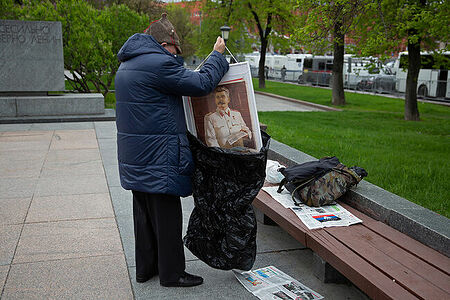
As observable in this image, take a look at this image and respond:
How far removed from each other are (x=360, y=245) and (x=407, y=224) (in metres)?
0.48

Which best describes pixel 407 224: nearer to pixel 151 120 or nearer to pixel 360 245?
pixel 360 245

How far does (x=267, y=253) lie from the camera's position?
14.3 feet

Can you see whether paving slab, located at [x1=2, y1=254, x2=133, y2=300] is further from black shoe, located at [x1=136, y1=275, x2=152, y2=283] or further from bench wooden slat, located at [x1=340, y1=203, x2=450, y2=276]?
bench wooden slat, located at [x1=340, y1=203, x2=450, y2=276]

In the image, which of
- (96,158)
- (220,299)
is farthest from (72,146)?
(220,299)

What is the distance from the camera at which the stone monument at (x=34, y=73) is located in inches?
482

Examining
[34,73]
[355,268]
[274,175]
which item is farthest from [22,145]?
[355,268]

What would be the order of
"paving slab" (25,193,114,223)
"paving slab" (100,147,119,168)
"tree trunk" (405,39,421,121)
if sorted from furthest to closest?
"tree trunk" (405,39,421,121), "paving slab" (100,147,119,168), "paving slab" (25,193,114,223)

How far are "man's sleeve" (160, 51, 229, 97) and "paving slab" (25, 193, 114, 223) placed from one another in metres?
2.59

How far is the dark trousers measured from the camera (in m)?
3.42

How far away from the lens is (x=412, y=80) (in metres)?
14.9

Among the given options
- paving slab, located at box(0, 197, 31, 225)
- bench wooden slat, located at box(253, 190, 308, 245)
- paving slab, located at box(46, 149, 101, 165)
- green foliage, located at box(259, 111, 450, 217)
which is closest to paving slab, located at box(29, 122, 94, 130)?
paving slab, located at box(46, 149, 101, 165)

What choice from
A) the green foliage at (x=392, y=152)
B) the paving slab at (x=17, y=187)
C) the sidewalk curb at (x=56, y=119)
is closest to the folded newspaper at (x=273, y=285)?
the green foliage at (x=392, y=152)

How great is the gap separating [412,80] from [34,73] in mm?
11157

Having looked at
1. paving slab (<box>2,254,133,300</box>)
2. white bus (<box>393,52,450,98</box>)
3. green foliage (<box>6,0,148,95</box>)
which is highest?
green foliage (<box>6,0,148,95</box>)
